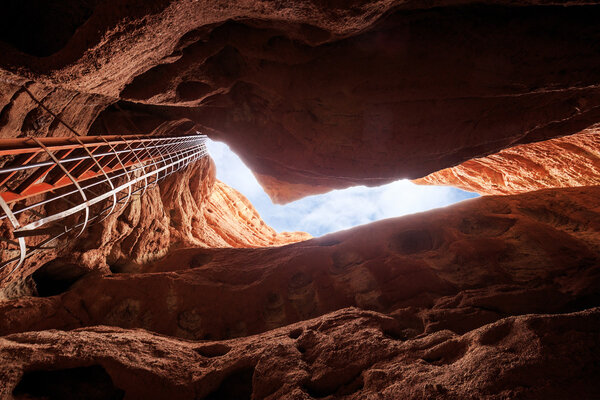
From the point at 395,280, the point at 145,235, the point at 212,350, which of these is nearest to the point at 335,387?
the point at 212,350

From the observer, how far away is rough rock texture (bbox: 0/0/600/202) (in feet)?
12.8

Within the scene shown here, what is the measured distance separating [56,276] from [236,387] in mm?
6607

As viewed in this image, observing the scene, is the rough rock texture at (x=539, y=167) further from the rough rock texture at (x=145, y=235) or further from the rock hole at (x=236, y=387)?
the rough rock texture at (x=145, y=235)

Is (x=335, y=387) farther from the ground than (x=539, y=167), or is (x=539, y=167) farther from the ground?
(x=539, y=167)

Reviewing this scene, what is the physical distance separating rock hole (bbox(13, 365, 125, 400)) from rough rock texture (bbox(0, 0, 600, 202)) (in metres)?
3.98

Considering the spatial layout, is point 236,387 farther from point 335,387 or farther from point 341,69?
point 341,69

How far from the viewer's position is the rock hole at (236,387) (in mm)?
3807

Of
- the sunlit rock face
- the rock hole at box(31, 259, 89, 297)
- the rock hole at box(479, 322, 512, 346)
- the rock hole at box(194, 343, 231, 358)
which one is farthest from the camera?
the rock hole at box(31, 259, 89, 297)

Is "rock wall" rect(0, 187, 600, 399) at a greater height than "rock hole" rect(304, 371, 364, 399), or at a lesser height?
greater

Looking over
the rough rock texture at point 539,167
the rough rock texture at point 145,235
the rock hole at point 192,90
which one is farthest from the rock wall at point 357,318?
the rock hole at point 192,90

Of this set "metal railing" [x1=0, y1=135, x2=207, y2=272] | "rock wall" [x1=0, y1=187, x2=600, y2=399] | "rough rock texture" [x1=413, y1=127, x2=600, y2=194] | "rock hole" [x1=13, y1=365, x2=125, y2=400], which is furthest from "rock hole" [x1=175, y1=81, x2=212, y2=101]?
"rough rock texture" [x1=413, y1=127, x2=600, y2=194]

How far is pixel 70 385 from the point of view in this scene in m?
3.68

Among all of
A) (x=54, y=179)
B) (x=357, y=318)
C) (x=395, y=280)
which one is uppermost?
(x=54, y=179)

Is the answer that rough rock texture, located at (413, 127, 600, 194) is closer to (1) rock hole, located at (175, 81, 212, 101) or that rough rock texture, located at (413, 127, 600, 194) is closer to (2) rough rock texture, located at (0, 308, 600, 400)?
(2) rough rock texture, located at (0, 308, 600, 400)
